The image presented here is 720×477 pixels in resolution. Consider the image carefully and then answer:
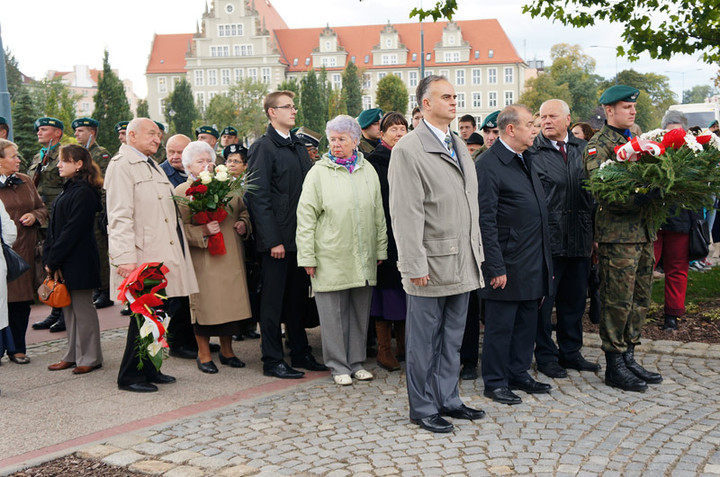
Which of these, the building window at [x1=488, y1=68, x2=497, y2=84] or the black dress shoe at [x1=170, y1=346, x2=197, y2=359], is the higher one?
the building window at [x1=488, y1=68, x2=497, y2=84]

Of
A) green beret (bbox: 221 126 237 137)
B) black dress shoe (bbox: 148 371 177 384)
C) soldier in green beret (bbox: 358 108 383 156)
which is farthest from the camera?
green beret (bbox: 221 126 237 137)

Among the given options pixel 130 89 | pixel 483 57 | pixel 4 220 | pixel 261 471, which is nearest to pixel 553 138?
pixel 261 471

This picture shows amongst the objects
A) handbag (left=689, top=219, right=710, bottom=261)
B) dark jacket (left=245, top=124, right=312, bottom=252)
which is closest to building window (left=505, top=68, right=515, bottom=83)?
handbag (left=689, top=219, right=710, bottom=261)

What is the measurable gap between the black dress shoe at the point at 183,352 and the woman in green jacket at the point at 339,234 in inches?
63.8

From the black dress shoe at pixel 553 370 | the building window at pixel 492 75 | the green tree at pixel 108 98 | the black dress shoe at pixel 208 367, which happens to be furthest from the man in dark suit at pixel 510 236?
the building window at pixel 492 75

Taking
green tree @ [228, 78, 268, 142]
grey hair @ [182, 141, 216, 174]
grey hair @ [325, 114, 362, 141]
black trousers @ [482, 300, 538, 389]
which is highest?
green tree @ [228, 78, 268, 142]

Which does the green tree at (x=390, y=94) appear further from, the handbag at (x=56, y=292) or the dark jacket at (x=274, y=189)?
the handbag at (x=56, y=292)

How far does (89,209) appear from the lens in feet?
23.1

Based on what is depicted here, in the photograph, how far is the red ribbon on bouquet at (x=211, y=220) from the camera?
272 inches

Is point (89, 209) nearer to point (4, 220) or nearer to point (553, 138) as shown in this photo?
point (4, 220)

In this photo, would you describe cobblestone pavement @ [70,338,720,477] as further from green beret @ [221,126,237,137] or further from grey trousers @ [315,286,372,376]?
green beret @ [221,126,237,137]

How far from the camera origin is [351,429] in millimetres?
5277

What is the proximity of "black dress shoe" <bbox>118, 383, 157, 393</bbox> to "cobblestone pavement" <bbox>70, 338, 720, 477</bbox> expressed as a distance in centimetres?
89

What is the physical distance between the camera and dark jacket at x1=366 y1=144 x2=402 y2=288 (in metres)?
6.85
